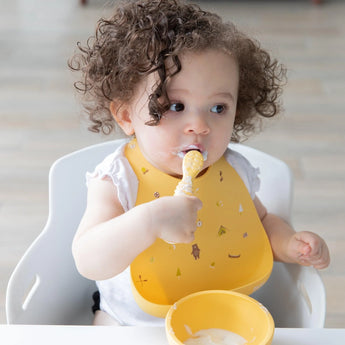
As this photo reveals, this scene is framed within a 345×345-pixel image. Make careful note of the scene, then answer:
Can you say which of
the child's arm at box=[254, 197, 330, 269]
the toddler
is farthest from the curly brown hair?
the child's arm at box=[254, 197, 330, 269]

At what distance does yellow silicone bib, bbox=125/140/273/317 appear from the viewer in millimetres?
969

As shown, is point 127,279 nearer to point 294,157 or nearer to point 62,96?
point 294,157

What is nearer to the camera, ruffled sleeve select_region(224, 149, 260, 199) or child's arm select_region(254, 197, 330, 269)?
child's arm select_region(254, 197, 330, 269)

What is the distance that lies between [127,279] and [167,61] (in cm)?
40

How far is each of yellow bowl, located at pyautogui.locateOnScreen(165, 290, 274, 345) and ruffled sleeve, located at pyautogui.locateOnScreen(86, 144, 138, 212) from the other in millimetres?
248

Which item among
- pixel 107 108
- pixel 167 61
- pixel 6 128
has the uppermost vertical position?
pixel 167 61

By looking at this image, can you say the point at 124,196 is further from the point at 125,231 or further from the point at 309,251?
the point at 309,251

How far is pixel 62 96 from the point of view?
108 inches

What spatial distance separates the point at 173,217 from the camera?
0.77 metres

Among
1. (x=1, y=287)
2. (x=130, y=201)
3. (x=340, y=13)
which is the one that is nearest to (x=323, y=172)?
(x=1, y=287)

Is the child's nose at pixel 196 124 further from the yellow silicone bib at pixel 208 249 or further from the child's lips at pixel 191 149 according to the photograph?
the yellow silicone bib at pixel 208 249

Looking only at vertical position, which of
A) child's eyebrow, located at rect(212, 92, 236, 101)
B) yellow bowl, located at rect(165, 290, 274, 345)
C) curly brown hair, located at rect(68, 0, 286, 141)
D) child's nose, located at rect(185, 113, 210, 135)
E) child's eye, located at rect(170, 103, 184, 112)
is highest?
curly brown hair, located at rect(68, 0, 286, 141)

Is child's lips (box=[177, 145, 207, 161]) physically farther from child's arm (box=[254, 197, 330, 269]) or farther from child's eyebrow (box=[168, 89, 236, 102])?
child's arm (box=[254, 197, 330, 269])

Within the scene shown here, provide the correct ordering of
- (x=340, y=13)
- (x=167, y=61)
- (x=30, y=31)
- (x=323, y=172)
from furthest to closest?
1. (x=340, y=13)
2. (x=30, y=31)
3. (x=323, y=172)
4. (x=167, y=61)
